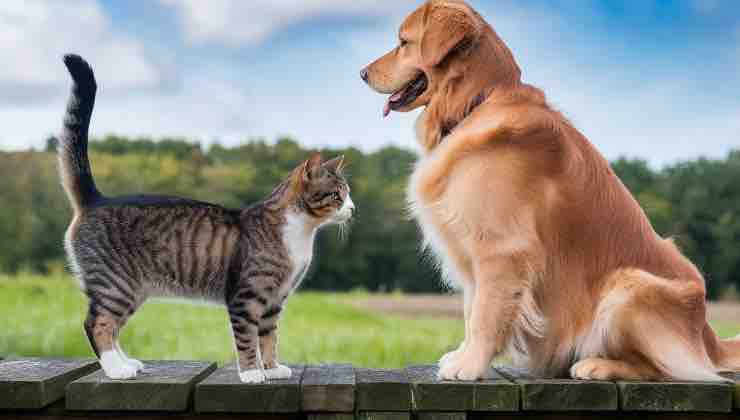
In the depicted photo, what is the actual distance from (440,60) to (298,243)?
3.41 ft

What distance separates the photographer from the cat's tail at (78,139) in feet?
11.3

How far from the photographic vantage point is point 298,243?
3408 millimetres

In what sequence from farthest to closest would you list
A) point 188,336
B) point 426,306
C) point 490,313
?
1. point 426,306
2. point 188,336
3. point 490,313

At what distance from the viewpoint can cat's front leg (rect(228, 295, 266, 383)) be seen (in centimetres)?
320

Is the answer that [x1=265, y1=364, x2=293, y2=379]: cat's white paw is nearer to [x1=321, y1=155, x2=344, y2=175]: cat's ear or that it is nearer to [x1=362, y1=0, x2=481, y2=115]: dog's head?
[x1=321, y1=155, x2=344, y2=175]: cat's ear

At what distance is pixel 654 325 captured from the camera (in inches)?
129

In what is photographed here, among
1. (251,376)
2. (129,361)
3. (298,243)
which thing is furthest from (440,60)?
(129,361)

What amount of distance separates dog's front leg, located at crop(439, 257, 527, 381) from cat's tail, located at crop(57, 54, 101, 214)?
177cm

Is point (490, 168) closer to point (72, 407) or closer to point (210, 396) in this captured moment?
point (210, 396)

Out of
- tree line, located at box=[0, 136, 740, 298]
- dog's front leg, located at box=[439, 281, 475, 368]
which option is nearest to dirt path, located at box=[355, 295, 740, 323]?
tree line, located at box=[0, 136, 740, 298]

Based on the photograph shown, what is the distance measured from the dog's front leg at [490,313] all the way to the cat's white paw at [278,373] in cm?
67

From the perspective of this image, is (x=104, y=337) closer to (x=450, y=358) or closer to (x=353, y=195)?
(x=450, y=358)

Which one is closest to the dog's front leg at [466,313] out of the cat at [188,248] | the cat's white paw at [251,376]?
the cat at [188,248]

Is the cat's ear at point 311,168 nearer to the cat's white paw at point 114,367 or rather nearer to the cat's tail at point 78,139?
the cat's tail at point 78,139
